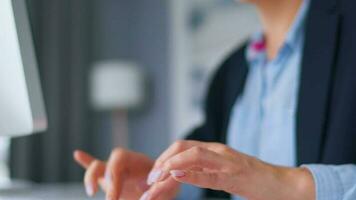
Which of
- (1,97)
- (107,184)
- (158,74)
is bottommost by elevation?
(158,74)

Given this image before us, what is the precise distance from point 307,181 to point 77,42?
2.61m

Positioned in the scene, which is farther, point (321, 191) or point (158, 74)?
point (158, 74)

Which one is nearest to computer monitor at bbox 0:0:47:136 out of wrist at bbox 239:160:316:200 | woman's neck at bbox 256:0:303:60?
wrist at bbox 239:160:316:200

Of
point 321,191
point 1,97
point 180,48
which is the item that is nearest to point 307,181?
point 321,191

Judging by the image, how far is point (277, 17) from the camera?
4.03 ft

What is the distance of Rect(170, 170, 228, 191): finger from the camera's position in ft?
2.09

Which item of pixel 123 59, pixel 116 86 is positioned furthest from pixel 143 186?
pixel 123 59

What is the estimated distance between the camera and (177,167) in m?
0.65

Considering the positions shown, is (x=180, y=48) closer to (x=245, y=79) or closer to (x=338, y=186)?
(x=245, y=79)

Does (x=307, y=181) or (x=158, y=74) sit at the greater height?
(x=307, y=181)

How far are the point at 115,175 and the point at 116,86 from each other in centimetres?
205

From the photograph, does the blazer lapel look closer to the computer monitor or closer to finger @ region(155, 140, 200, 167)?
finger @ region(155, 140, 200, 167)

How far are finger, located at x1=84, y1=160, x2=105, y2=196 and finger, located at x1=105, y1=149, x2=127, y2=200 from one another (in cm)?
A: 1

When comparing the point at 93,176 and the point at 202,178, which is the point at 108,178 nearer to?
the point at 93,176
